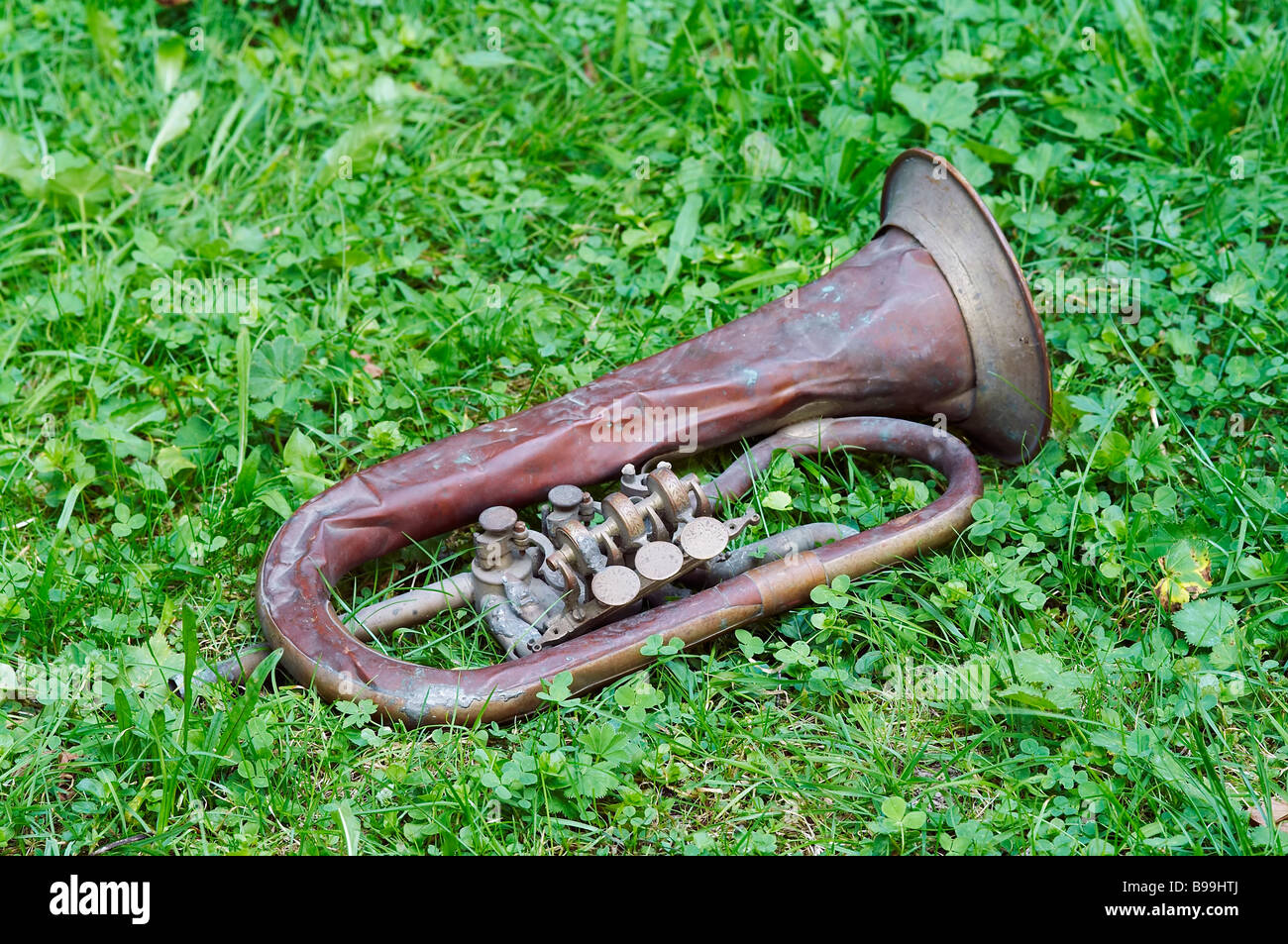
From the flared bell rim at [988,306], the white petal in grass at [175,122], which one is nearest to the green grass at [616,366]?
the white petal in grass at [175,122]

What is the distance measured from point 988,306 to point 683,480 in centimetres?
97

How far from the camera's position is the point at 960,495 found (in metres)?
3.32

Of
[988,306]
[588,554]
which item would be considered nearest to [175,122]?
[588,554]

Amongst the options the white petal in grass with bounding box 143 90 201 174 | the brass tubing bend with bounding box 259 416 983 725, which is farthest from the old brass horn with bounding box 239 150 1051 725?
the white petal in grass with bounding box 143 90 201 174

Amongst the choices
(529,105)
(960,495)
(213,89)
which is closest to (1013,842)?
(960,495)

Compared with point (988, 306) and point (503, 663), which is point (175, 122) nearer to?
point (503, 663)

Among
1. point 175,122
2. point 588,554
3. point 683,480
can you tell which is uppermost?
point 175,122

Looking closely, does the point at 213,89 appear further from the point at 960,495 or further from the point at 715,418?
the point at 960,495

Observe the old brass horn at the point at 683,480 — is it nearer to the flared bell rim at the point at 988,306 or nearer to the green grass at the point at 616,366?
the flared bell rim at the point at 988,306

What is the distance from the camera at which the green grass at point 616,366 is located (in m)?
2.82

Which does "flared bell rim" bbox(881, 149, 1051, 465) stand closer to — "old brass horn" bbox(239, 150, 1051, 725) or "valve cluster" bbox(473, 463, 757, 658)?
"old brass horn" bbox(239, 150, 1051, 725)

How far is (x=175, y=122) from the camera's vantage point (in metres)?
4.84

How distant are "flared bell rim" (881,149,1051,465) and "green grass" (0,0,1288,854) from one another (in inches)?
6.3

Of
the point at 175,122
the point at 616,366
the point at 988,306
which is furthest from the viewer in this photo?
the point at 175,122
